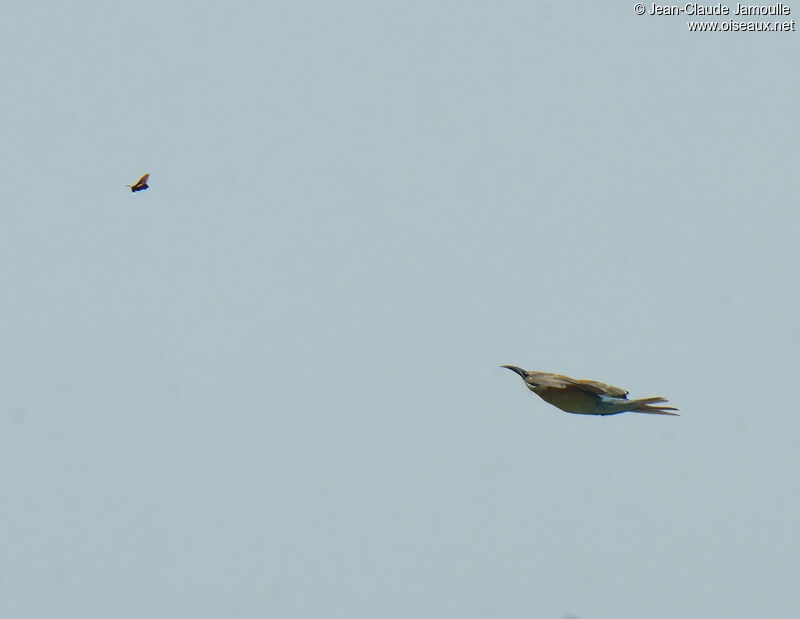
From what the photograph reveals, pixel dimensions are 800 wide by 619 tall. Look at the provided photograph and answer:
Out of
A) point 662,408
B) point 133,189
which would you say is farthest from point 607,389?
point 133,189

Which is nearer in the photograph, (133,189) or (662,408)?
(662,408)

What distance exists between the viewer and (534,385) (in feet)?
92.0

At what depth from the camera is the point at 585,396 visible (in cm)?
2775

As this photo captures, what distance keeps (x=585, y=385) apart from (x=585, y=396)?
1.41ft

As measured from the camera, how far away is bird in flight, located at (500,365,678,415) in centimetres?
2744

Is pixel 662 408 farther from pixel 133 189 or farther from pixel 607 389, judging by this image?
pixel 133 189

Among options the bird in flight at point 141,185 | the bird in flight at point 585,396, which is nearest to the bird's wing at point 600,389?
the bird in flight at point 585,396

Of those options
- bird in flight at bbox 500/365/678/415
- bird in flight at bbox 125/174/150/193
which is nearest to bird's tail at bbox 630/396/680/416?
bird in flight at bbox 500/365/678/415

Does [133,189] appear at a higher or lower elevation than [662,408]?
higher

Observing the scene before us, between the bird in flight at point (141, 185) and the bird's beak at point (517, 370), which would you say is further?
the bird in flight at point (141, 185)

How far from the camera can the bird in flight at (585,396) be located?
90.0 ft

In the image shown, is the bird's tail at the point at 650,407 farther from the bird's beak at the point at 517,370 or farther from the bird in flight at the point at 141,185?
the bird in flight at the point at 141,185

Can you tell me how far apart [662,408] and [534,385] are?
2.72 m

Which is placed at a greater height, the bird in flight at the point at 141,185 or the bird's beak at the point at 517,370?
the bird in flight at the point at 141,185
